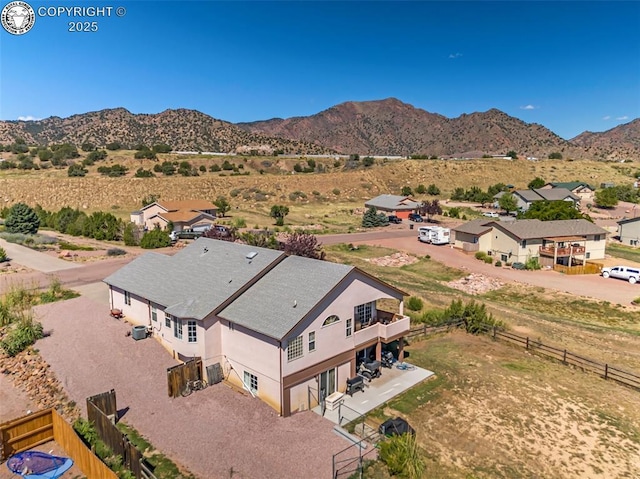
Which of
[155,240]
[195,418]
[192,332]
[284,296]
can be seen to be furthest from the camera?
[155,240]

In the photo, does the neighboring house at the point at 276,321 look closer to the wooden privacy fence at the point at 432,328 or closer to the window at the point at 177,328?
the window at the point at 177,328

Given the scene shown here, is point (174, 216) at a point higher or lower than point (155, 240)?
higher

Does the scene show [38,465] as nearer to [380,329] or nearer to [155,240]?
[380,329]

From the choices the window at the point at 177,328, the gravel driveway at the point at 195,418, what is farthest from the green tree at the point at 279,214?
the window at the point at 177,328

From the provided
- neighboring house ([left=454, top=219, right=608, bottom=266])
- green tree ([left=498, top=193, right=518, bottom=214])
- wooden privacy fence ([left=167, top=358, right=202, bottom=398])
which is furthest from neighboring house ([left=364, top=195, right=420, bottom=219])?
wooden privacy fence ([left=167, top=358, right=202, bottom=398])

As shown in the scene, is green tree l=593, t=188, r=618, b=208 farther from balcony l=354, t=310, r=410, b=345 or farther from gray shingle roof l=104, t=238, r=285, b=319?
gray shingle roof l=104, t=238, r=285, b=319

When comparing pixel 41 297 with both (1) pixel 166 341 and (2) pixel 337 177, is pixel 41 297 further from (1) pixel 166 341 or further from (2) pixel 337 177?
(2) pixel 337 177

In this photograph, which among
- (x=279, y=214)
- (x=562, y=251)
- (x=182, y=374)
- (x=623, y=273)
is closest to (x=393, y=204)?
(x=279, y=214)
